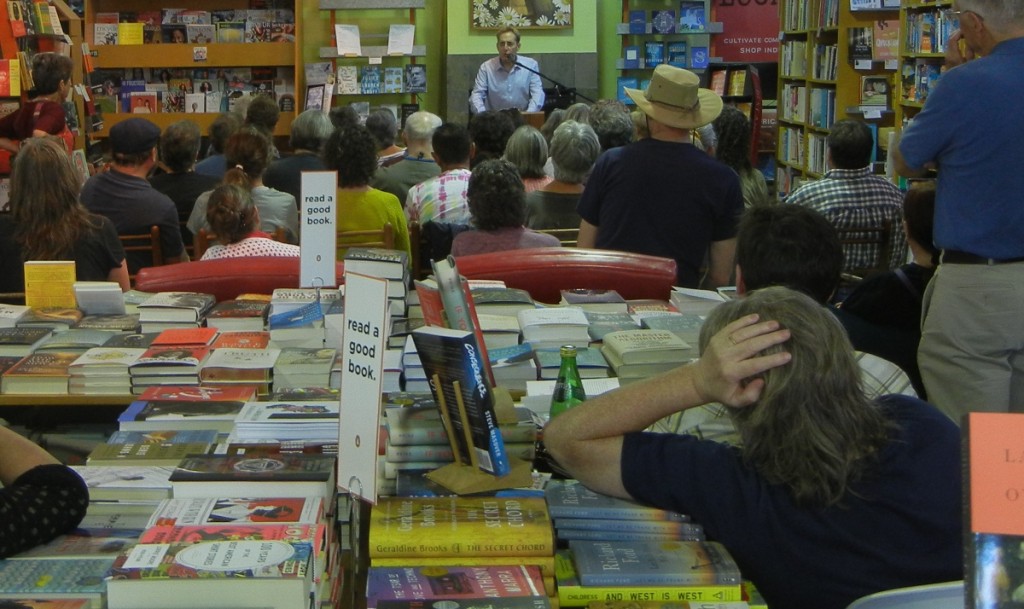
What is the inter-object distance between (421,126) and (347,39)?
4939 millimetres

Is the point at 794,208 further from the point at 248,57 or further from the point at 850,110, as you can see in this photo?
the point at 248,57

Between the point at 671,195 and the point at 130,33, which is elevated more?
the point at 130,33

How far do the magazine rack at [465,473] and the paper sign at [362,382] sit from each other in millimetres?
127

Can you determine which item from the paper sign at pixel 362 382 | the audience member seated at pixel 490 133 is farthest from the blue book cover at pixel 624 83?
the paper sign at pixel 362 382

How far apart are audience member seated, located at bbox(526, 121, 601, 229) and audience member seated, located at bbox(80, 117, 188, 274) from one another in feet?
5.08

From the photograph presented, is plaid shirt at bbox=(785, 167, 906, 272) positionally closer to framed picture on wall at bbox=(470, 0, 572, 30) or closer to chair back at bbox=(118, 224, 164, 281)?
chair back at bbox=(118, 224, 164, 281)

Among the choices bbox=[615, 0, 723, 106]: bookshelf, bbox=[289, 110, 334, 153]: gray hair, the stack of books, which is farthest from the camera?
bbox=[615, 0, 723, 106]: bookshelf

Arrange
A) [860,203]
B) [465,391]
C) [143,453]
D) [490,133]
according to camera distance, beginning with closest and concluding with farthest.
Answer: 1. [465,391]
2. [143,453]
3. [860,203]
4. [490,133]

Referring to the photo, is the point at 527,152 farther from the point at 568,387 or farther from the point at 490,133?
the point at 568,387

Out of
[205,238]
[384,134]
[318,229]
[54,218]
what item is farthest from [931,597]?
[384,134]

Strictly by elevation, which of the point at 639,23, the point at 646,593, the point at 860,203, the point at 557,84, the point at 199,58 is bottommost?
the point at 646,593

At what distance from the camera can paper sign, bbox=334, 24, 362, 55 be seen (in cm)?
1098

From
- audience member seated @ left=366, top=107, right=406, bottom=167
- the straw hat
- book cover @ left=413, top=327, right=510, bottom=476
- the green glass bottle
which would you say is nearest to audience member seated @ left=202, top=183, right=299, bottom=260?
the straw hat

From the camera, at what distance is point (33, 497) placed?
1896mm
